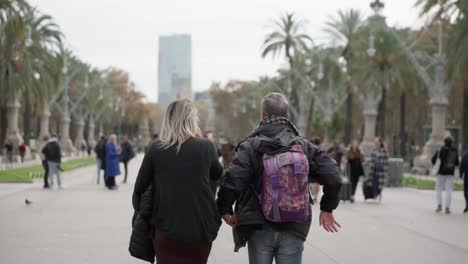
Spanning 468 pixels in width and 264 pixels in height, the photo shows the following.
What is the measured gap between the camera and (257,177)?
420 cm

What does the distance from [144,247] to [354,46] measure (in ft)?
122

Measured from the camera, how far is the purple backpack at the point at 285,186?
158 inches

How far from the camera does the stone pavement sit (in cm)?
833

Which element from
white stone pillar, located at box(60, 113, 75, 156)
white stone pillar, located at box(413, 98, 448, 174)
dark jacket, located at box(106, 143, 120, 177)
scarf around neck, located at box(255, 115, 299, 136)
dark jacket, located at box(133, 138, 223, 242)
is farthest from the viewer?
white stone pillar, located at box(60, 113, 75, 156)

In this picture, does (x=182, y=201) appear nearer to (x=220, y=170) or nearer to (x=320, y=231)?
(x=220, y=170)

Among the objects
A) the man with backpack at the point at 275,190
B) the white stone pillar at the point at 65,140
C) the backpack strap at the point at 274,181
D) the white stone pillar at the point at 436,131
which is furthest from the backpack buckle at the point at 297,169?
the white stone pillar at the point at 65,140

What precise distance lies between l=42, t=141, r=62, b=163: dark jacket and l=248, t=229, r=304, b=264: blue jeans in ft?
52.2

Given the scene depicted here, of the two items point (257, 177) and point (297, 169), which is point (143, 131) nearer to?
point (257, 177)

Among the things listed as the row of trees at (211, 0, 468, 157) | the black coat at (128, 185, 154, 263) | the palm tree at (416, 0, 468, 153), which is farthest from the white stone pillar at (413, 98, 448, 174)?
the black coat at (128, 185, 154, 263)

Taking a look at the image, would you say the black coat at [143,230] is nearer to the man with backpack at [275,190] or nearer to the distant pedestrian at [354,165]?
the man with backpack at [275,190]

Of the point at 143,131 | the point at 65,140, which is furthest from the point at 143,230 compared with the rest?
the point at 143,131

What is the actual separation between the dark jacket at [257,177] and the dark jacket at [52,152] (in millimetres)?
15731

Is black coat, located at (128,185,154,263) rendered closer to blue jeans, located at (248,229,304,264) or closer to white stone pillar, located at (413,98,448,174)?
blue jeans, located at (248,229,304,264)

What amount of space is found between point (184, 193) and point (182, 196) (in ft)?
0.07
